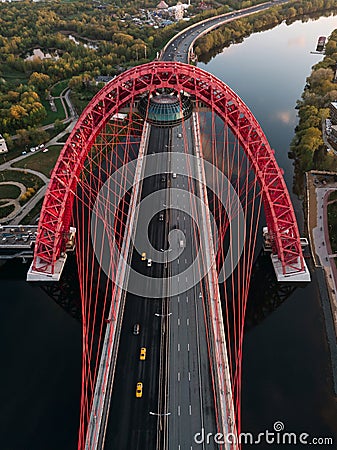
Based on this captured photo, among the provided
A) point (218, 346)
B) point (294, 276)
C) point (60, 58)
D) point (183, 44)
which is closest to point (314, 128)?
point (294, 276)

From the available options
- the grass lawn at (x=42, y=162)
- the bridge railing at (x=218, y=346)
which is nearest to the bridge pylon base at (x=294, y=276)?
the bridge railing at (x=218, y=346)

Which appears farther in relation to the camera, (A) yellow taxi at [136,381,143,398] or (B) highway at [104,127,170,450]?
(A) yellow taxi at [136,381,143,398]

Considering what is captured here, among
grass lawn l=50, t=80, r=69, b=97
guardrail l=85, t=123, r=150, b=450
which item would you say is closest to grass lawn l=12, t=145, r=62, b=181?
guardrail l=85, t=123, r=150, b=450

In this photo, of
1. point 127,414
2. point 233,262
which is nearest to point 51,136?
point 233,262

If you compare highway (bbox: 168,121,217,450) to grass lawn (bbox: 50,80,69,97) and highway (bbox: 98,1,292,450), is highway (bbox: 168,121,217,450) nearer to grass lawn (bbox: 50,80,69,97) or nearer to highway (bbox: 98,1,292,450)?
highway (bbox: 98,1,292,450)

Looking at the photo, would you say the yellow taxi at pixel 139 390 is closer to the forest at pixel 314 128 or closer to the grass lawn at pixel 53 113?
the forest at pixel 314 128

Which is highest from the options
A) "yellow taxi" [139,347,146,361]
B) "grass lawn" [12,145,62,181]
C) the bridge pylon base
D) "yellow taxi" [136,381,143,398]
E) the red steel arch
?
"grass lawn" [12,145,62,181]

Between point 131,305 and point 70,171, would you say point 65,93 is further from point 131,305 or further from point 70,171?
point 131,305
